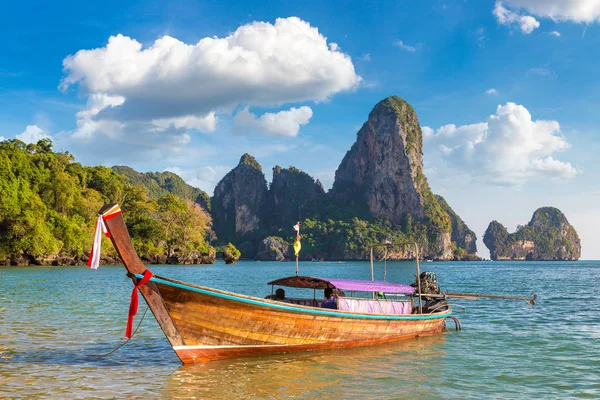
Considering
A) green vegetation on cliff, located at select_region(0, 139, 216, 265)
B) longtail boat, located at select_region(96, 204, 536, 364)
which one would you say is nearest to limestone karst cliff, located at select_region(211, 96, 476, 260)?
green vegetation on cliff, located at select_region(0, 139, 216, 265)

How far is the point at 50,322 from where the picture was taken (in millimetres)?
16750

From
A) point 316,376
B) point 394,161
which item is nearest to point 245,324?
point 316,376

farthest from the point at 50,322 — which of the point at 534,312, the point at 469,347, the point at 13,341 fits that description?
the point at 534,312

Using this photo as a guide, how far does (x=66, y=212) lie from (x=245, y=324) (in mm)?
68579

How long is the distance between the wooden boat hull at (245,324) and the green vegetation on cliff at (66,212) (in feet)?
176

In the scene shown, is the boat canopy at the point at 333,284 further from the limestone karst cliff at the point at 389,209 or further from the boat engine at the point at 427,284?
the limestone karst cliff at the point at 389,209

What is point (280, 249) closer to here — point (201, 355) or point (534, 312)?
point (534, 312)

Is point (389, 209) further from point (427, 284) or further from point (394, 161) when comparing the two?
point (427, 284)

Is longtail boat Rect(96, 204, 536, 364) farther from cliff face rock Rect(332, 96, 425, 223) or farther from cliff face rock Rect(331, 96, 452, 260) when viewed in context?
cliff face rock Rect(332, 96, 425, 223)

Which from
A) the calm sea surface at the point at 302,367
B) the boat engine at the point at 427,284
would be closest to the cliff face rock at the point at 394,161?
the boat engine at the point at 427,284

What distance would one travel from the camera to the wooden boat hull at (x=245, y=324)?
10.5 metres

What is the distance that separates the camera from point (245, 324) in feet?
36.9

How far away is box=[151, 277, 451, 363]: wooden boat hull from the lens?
10.5 m

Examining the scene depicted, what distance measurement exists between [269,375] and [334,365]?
183 cm
